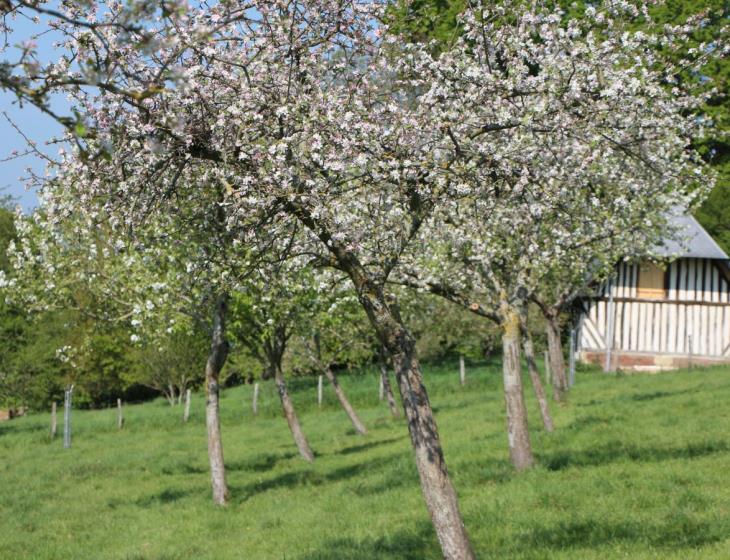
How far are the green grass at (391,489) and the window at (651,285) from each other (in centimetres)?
1082

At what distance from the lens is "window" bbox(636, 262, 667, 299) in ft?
157

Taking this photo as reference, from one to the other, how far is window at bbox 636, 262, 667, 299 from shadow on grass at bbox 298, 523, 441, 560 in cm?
3546

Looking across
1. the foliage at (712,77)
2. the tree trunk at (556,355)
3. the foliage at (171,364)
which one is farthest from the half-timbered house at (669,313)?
the foliage at (171,364)

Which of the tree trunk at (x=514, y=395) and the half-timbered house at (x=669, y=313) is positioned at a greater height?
the half-timbered house at (x=669, y=313)

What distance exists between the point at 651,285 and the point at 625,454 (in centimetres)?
3013

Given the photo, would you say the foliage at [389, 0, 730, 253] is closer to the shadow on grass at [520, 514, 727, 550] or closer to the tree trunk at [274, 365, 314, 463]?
the tree trunk at [274, 365, 314, 463]

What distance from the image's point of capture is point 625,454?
64.0 feet

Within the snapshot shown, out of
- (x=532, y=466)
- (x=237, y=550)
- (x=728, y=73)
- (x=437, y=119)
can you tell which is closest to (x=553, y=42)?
(x=437, y=119)

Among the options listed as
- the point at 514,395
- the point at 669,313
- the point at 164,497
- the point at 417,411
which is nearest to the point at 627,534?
the point at 417,411

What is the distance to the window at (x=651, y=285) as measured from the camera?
47750 mm

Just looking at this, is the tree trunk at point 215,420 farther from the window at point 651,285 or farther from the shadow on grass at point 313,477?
the window at point 651,285

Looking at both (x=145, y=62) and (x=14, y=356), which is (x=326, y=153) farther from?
(x=14, y=356)

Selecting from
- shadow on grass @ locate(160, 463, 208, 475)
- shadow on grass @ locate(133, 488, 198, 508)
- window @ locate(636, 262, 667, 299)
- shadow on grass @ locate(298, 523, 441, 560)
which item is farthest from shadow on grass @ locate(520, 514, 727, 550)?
window @ locate(636, 262, 667, 299)

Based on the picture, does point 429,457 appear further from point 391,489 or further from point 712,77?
point 712,77
